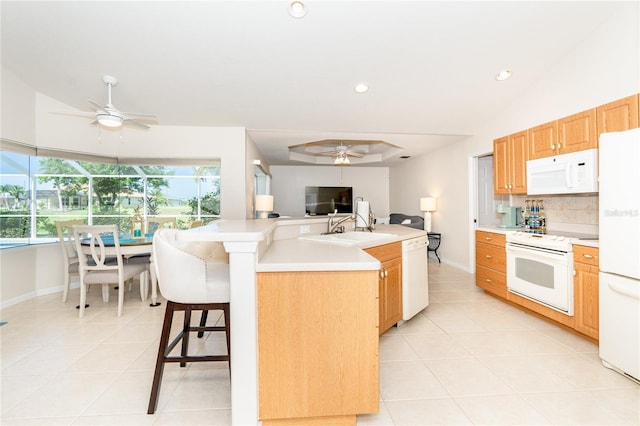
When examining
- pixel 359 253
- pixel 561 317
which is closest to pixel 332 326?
pixel 359 253

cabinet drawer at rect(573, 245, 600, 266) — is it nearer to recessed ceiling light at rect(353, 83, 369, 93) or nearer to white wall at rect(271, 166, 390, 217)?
recessed ceiling light at rect(353, 83, 369, 93)

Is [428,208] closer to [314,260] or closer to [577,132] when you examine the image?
[577,132]

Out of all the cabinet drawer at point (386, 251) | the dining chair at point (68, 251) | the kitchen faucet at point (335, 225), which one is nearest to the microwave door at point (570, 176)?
the cabinet drawer at point (386, 251)

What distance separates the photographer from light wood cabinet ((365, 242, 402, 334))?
2.38 meters

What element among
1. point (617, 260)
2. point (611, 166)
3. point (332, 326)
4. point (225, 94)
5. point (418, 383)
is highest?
point (225, 94)

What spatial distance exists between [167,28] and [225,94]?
42.0 inches

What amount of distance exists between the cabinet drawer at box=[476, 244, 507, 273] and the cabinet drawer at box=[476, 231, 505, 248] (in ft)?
0.16

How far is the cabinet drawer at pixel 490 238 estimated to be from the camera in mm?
3463

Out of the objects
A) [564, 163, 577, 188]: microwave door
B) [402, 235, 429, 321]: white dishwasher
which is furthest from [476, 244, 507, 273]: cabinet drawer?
[402, 235, 429, 321]: white dishwasher

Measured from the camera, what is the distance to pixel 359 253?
70.1 inches

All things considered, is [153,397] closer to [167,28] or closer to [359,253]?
[359,253]

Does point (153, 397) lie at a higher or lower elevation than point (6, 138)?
lower

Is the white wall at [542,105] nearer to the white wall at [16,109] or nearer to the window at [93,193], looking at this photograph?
the window at [93,193]

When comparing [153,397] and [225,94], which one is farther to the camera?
[225,94]
